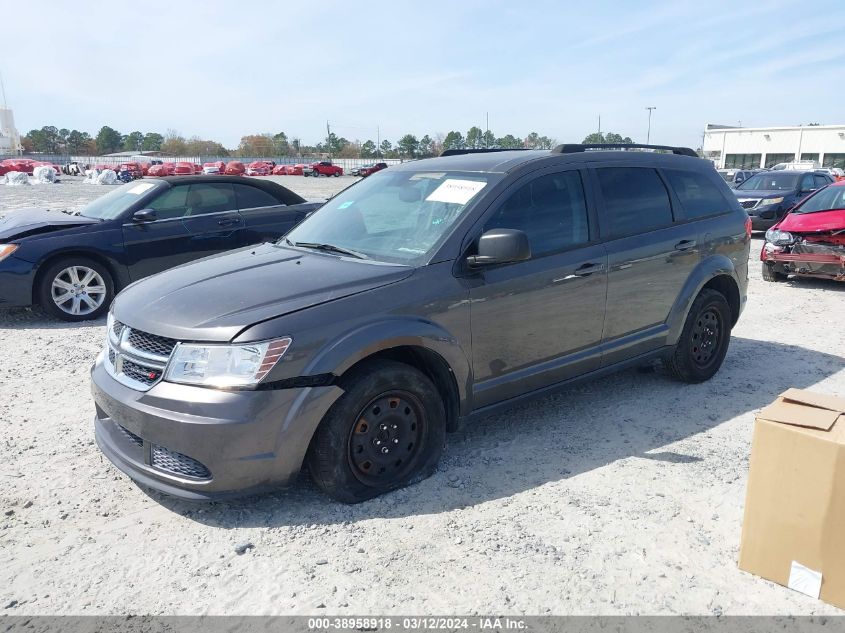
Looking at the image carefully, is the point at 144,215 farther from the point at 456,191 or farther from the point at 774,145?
the point at 774,145

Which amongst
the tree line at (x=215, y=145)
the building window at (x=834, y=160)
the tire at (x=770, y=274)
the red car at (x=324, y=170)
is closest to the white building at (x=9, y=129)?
the tree line at (x=215, y=145)

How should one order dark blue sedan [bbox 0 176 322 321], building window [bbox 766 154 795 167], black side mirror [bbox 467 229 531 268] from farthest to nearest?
1. building window [bbox 766 154 795 167]
2. dark blue sedan [bbox 0 176 322 321]
3. black side mirror [bbox 467 229 531 268]

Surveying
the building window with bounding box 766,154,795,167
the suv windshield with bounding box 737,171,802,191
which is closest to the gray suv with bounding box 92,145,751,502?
the suv windshield with bounding box 737,171,802,191

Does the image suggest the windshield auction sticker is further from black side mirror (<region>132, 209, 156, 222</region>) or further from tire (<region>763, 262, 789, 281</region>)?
tire (<region>763, 262, 789, 281</region>)

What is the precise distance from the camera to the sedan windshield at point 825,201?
9.36 m

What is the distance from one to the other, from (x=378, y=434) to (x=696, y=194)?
344 centimetres

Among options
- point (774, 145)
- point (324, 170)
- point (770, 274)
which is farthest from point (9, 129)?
point (770, 274)

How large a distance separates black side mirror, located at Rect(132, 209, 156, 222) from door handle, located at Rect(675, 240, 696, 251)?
561cm

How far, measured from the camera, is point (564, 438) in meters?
4.23

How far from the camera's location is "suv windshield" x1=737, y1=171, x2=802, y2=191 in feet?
51.4

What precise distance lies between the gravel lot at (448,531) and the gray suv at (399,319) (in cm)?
27

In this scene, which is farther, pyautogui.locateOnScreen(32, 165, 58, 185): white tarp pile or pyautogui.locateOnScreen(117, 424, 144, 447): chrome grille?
pyautogui.locateOnScreen(32, 165, 58, 185): white tarp pile

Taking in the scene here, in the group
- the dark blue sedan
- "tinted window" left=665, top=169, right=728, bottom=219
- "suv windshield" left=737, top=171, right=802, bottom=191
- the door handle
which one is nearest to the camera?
the door handle

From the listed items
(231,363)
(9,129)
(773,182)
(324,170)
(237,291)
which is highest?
(9,129)
